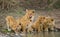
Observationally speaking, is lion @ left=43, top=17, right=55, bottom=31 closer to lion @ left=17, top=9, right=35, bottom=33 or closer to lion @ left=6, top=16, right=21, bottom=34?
lion @ left=17, top=9, right=35, bottom=33

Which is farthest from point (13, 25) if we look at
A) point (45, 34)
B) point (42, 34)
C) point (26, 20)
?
point (45, 34)

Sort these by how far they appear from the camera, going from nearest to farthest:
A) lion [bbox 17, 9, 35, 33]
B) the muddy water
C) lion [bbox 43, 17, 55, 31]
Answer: the muddy water → lion [bbox 17, 9, 35, 33] → lion [bbox 43, 17, 55, 31]

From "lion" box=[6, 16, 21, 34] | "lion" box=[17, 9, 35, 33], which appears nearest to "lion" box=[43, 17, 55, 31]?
"lion" box=[17, 9, 35, 33]

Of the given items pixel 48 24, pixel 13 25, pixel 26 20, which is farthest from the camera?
pixel 48 24

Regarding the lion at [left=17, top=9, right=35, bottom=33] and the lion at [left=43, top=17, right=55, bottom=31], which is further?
the lion at [left=43, top=17, right=55, bottom=31]

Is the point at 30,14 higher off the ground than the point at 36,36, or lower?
higher

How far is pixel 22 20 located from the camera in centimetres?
1558

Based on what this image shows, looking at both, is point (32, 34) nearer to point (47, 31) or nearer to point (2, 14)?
point (47, 31)

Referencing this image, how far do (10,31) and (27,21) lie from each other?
0.95 m

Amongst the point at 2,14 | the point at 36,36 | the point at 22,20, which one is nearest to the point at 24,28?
the point at 22,20

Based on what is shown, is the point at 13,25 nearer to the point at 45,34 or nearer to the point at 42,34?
the point at 42,34

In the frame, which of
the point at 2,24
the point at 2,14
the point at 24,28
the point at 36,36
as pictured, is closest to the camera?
the point at 36,36

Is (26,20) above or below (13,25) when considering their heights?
above

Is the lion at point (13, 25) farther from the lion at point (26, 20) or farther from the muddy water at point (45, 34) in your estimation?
the muddy water at point (45, 34)
